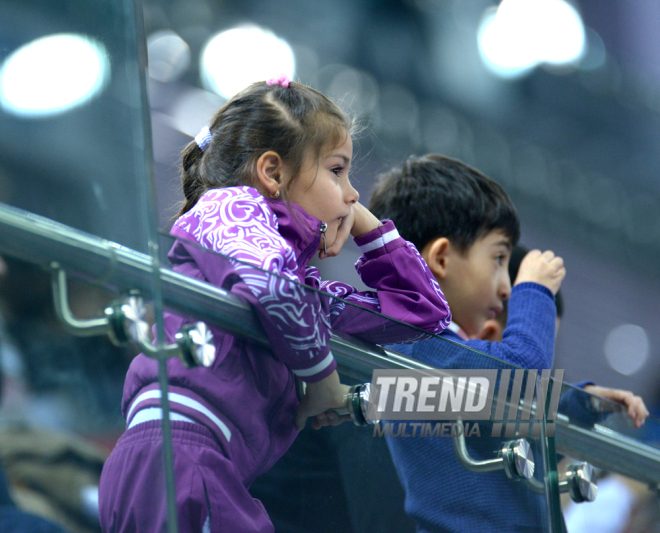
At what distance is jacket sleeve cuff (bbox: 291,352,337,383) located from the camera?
63 centimetres

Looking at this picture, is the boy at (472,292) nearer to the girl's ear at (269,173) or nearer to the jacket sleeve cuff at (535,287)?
the jacket sleeve cuff at (535,287)

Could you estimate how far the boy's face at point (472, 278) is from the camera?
127cm

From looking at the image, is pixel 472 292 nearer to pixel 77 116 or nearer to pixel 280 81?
pixel 280 81

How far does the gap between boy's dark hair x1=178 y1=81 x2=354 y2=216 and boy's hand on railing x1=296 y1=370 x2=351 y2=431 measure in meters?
0.29

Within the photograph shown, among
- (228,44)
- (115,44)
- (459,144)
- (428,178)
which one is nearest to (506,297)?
(428,178)

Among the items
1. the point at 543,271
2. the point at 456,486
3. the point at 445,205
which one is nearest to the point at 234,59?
the point at 445,205

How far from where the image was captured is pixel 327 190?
2.90 feet

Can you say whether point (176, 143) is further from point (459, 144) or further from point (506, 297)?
point (506, 297)

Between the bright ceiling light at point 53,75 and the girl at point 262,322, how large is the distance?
14 cm

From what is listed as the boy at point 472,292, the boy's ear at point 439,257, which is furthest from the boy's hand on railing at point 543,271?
the boy's ear at point 439,257

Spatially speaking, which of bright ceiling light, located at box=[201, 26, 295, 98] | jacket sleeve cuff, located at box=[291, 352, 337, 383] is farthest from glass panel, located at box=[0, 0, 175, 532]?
bright ceiling light, located at box=[201, 26, 295, 98]

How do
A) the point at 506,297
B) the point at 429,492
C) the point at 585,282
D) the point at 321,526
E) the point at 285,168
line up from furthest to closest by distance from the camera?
the point at 585,282
the point at 506,297
the point at 285,168
the point at 429,492
the point at 321,526

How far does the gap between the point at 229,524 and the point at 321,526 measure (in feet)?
0.32

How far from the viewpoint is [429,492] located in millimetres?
751
